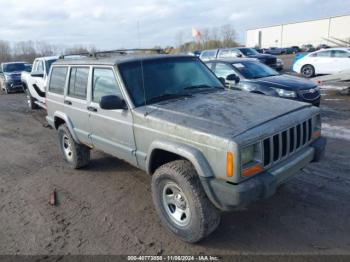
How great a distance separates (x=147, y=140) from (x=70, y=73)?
7.52ft

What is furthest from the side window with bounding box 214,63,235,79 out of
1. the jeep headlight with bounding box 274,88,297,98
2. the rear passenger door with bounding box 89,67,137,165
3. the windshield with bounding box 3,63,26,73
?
the windshield with bounding box 3,63,26,73

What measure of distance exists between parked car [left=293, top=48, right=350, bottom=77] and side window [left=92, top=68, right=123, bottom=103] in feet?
47.7

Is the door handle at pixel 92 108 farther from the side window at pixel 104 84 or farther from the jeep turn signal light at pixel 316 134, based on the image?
the jeep turn signal light at pixel 316 134

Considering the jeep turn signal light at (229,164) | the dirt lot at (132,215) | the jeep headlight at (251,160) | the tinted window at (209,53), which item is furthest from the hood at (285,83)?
the tinted window at (209,53)

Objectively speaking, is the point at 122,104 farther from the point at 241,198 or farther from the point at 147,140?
the point at 241,198

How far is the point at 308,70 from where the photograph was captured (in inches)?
677

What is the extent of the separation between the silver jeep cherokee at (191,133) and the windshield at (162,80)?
0.01m

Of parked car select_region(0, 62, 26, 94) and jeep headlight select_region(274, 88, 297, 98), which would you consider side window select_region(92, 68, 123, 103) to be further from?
parked car select_region(0, 62, 26, 94)

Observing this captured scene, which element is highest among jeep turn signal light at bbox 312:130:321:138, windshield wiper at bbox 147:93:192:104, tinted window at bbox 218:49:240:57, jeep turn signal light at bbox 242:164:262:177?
tinted window at bbox 218:49:240:57

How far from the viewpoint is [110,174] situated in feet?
17.7

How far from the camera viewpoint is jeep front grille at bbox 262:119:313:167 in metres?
3.08

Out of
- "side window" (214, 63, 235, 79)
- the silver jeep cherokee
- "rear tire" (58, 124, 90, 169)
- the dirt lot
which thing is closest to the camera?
the silver jeep cherokee

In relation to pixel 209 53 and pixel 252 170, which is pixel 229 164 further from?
pixel 209 53

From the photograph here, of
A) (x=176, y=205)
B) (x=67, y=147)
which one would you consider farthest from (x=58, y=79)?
(x=176, y=205)
